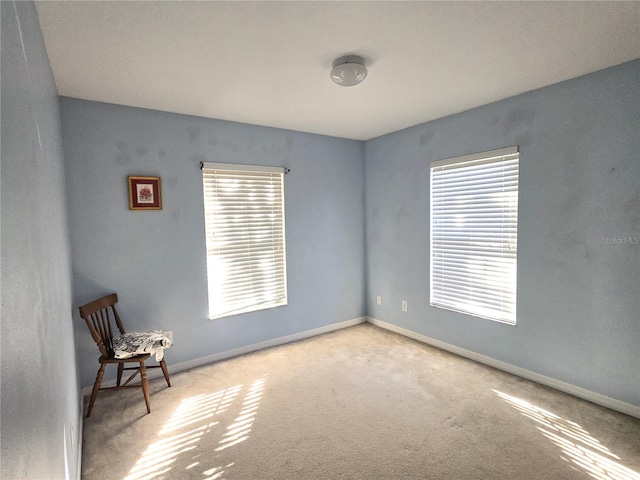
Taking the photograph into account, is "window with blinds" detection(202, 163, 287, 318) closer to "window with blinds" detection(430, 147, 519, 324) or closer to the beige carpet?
the beige carpet

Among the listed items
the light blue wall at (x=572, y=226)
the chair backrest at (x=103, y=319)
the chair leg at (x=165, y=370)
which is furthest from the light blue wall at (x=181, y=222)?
the light blue wall at (x=572, y=226)

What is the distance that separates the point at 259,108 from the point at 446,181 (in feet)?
6.65

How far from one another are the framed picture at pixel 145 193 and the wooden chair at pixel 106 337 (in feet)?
2.64

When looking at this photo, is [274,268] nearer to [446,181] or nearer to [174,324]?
[174,324]

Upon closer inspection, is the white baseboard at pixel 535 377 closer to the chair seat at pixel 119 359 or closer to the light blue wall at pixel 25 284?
the chair seat at pixel 119 359

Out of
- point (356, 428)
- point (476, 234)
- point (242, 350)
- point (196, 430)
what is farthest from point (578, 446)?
point (242, 350)

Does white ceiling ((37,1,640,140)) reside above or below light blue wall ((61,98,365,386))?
above

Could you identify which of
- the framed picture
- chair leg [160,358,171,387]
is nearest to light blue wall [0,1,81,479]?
chair leg [160,358,171,387]

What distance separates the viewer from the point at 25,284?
92cm

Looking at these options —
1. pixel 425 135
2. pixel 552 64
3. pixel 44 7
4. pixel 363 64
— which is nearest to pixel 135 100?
pixel 44 7

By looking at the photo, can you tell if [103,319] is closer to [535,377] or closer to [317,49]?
[317,49]

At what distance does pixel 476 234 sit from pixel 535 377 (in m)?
1.34

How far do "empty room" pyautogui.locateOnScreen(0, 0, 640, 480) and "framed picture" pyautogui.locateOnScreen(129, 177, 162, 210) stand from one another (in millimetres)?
19

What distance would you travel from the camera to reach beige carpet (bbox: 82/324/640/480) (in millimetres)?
1979
